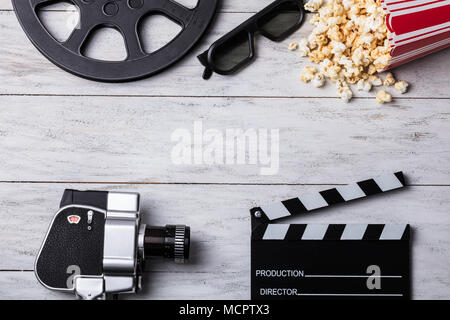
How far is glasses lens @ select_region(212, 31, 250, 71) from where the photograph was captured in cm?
109

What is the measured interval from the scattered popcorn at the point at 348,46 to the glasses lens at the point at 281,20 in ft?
0.10

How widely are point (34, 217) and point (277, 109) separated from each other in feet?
1.80

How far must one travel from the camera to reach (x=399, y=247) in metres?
1.09

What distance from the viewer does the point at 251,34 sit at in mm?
1090

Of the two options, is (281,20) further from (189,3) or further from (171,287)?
(171,287)

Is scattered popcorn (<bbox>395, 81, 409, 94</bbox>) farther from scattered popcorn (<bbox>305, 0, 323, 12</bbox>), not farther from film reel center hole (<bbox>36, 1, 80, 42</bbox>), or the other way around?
film reel center hole (<bbox>36, 1, 80, 42</bbox>)

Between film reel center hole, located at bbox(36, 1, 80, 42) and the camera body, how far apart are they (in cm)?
35

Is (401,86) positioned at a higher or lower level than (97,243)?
higher

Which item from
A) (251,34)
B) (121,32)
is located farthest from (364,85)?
(121,32)

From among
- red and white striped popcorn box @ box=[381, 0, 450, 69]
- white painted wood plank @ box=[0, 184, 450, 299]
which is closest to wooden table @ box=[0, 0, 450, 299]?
white painted wood plank @ box=[0, 184, 450, 299]

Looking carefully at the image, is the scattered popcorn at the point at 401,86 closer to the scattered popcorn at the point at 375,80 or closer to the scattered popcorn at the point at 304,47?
the scattered popcorn at the point at 375,80

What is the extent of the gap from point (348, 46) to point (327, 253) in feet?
1.39

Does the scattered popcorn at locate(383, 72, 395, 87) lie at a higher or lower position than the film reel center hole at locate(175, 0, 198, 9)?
lower

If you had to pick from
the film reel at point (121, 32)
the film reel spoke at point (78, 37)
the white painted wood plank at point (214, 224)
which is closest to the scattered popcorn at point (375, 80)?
the white painted wood plank at point (214, 224)
